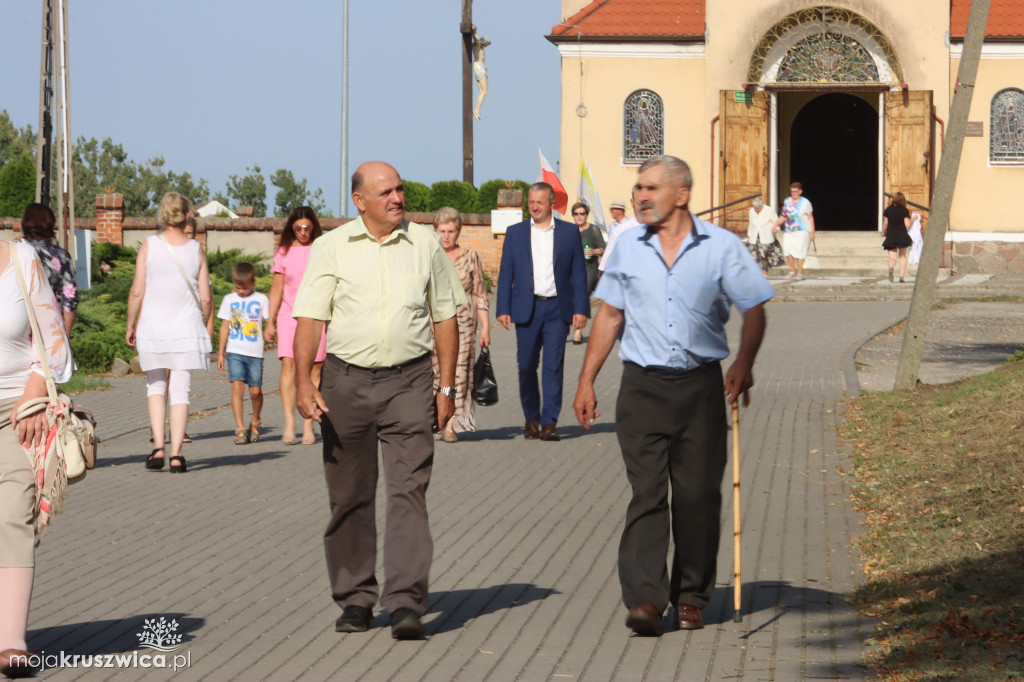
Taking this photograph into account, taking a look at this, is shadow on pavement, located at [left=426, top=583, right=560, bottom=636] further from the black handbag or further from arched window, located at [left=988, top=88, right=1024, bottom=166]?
arched window, located at [left=988, top=88, right=1024, bottom=166]

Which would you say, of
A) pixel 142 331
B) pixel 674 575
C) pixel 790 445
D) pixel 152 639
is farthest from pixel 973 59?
pixel 152 639

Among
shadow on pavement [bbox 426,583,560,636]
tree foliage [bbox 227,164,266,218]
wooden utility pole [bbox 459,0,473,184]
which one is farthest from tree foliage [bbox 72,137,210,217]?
shadow on pavement [bbox 426,583,560,636]

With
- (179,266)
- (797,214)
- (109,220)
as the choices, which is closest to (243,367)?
(179,266)

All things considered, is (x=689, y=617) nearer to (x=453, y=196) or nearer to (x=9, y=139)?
(x=453, y=196)

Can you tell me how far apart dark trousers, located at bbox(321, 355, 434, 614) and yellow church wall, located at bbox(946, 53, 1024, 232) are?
29.2 meters

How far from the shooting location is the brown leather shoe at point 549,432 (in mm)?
12180

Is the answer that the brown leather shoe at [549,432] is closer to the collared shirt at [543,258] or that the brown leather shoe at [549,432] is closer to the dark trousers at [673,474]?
the collared shirt at [543,258]

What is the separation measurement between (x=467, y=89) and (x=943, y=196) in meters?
22.9

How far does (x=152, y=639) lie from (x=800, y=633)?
2624 millimetres

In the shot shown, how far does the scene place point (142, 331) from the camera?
34.8 feet

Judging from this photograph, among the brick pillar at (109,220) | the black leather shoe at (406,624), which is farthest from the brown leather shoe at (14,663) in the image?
the brick pillar at (109,220)

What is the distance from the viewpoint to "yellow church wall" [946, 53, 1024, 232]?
33.4 m

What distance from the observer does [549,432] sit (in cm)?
1219

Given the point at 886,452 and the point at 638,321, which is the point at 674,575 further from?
the point at 886,452
